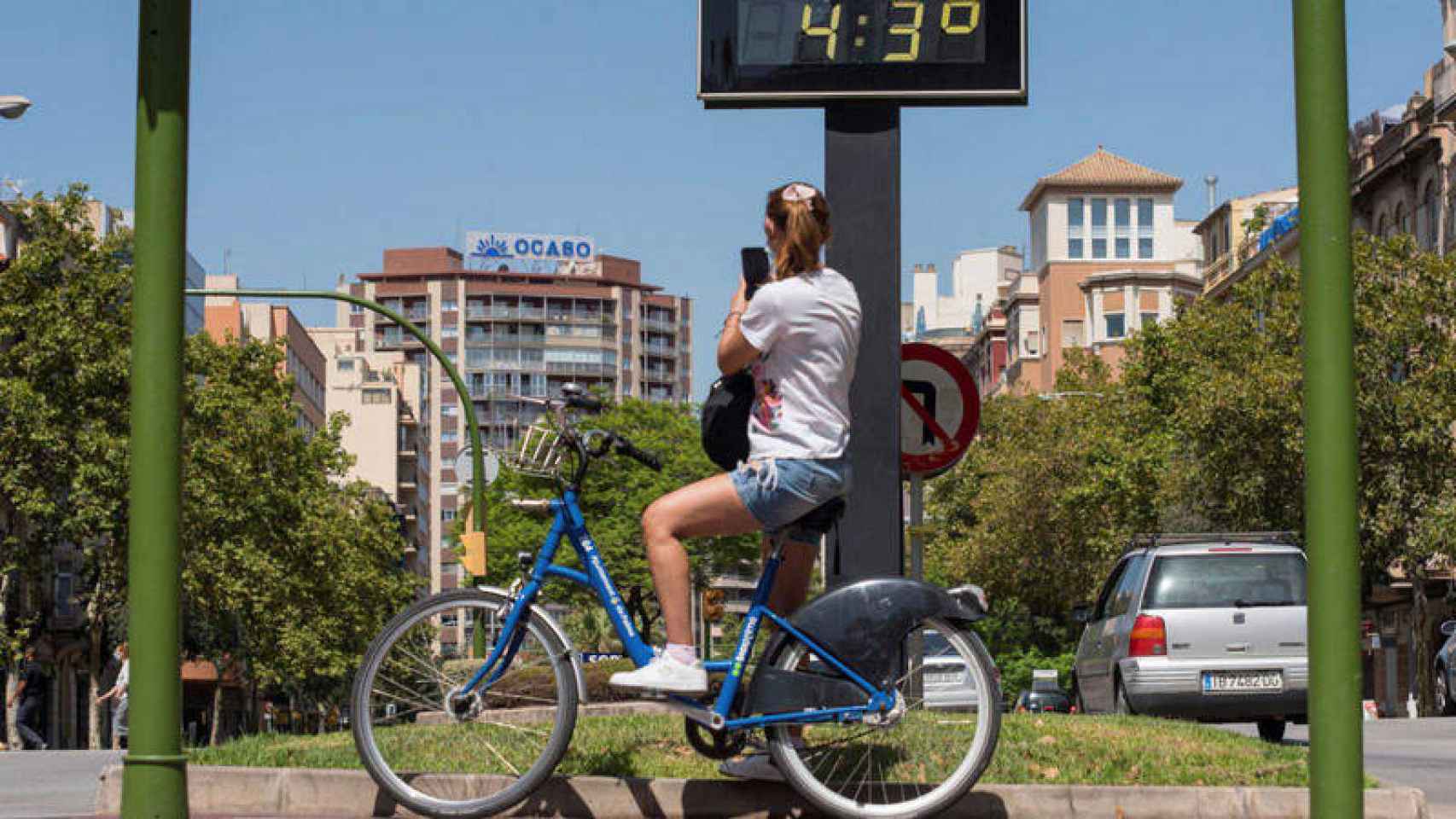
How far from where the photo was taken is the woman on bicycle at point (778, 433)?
773 centimetres

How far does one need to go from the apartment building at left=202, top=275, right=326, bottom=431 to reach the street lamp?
68.0 metres

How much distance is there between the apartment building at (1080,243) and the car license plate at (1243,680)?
341 ft

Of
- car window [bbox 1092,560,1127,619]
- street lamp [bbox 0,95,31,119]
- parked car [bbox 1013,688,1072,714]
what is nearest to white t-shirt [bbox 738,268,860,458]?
car window [bbox 1092,560,1127,619]

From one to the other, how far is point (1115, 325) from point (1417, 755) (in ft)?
337

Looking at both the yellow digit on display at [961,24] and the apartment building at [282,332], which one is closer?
the yellow digit on display at [961,24]

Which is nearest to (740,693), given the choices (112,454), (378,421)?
(112,454)

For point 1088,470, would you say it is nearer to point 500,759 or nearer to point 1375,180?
point 1375,180

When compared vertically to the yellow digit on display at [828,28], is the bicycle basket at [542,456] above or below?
below

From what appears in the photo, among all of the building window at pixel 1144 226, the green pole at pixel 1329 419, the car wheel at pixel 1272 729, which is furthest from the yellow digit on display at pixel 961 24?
the building window at pixel 1144 226

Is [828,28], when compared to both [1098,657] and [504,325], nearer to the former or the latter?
[1098,657]

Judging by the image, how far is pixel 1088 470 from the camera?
219 ft

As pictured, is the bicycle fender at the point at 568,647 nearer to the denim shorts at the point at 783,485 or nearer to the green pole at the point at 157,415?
the denim shorts at the point at 783,485

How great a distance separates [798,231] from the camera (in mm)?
7969

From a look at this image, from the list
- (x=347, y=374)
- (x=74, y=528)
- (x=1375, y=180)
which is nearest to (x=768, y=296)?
(x=74, y=528)
